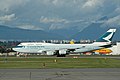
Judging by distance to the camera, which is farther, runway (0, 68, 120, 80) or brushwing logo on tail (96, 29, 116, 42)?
brushwing logo on tail (96, 29, 116, 42)

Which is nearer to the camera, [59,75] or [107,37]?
[59,75]

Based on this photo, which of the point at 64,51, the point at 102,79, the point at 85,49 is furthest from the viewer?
the point at 85,49

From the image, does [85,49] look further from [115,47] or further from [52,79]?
[52,79]

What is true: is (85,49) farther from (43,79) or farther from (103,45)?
(43,79)

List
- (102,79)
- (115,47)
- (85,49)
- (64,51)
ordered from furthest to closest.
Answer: (115,47) < (85,49) < (64,51) < (102,79)

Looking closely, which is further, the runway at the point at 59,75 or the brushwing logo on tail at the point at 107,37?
the brushwing logo on tail at the point at 107,37

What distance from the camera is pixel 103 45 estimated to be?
109 meters

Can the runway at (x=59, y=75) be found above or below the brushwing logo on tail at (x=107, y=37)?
below

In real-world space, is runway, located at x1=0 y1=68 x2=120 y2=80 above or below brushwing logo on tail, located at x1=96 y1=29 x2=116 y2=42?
below

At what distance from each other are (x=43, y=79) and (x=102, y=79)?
4.46 meters

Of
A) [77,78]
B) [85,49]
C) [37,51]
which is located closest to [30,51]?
[37,51]

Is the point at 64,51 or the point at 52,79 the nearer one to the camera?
the point at 52,79

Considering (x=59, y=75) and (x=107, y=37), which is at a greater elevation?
(x=107, y=37)

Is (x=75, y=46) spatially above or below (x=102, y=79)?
above
